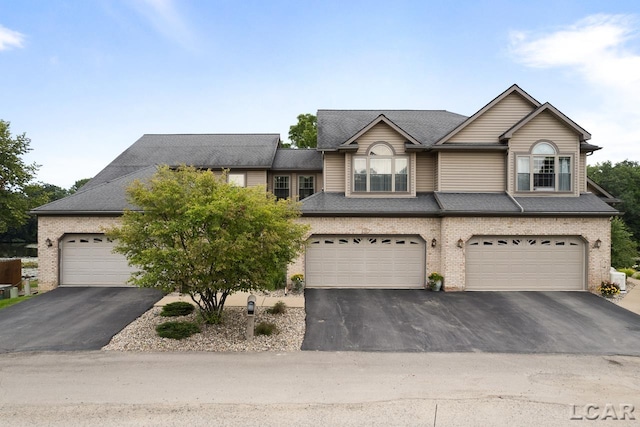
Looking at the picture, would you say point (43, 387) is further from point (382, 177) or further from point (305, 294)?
point (382, 177)

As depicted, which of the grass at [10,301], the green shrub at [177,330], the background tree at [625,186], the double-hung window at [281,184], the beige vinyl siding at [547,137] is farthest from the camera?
the background tree at [625,186]

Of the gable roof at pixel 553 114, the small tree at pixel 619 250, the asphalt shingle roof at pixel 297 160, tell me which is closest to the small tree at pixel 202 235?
the asphalt shingle roof at pixel 297 160

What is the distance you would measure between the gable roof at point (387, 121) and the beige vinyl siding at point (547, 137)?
354 centimetres

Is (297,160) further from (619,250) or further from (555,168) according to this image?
(619,250)

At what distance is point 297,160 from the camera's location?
20406mm

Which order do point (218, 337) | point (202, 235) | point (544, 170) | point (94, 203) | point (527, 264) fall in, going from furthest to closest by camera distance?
point (544, 170) < point (94, 203) < point (527, 264) < point (218, 337) < point (202, 235)

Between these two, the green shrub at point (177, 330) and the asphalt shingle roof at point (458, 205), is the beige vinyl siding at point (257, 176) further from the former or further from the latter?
the green shrub at point (177, 330)

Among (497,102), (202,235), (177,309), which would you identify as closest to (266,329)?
(202,235)

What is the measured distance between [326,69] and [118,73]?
1562 cm

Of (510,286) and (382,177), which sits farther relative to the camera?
(382,177)

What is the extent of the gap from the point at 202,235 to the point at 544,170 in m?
15.1

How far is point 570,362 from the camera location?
7754 millimetres

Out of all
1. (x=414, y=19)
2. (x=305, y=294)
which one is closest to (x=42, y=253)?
(x=305, y=294)

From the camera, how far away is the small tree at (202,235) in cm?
823
